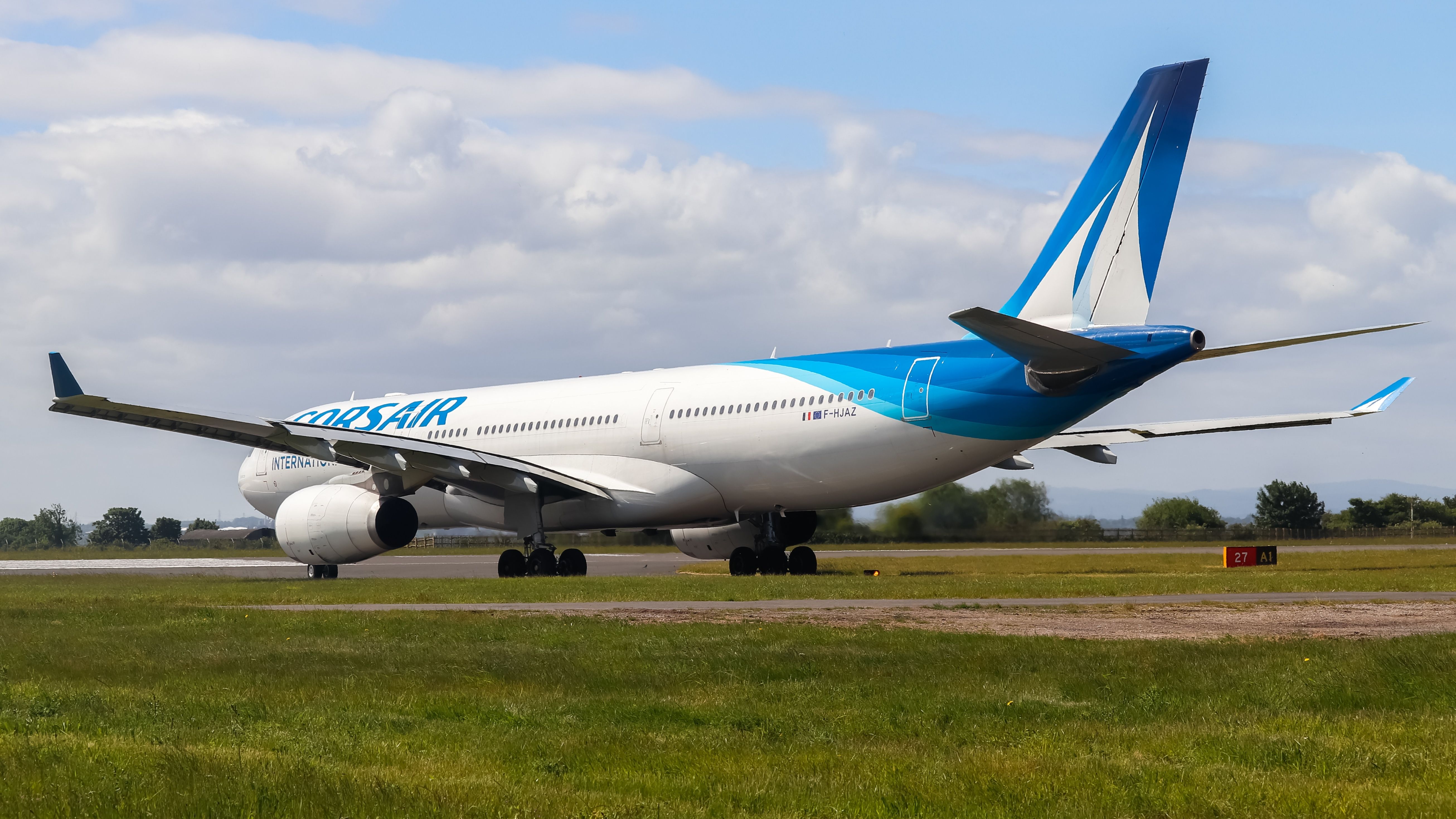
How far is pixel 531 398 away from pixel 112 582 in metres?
11.3

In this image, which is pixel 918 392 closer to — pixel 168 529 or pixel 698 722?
pixel 698 722

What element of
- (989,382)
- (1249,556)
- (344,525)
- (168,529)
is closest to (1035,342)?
(989,382)

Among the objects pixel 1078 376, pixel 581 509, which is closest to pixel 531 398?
pixel 581 509

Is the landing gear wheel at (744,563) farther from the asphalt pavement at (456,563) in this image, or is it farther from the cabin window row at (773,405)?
the cabin window row at (773,405)

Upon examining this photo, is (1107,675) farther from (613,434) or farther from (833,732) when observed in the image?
(613,434)

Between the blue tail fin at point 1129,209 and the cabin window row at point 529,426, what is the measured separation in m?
12.2

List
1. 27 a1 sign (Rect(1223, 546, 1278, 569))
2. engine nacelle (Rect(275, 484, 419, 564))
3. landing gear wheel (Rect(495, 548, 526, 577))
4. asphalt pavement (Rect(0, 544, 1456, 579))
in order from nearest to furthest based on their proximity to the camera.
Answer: engine nacelle (Rect(275, 484, 419, 564)), landing gear wheel (Rect(495, 548, 526, 577)), 27 a1 sign (Rect(1223, 546, 1278, 569)), asphalt pavement (Rect(0, 544, 1456, 579))

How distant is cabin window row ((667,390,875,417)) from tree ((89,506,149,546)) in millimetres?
82253

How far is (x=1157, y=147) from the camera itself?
2686 cm

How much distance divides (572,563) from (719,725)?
25501 mm

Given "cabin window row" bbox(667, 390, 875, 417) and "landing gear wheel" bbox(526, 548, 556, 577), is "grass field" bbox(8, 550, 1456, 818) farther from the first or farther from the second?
"landing gear wheel" bbox(526, 548, 556, 577)

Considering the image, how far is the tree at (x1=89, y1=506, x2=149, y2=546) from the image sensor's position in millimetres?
106812

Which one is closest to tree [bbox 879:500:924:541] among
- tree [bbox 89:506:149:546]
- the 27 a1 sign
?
the 27 a1 sign

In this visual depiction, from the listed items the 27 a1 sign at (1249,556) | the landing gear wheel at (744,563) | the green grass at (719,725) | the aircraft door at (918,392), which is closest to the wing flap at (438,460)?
the landing gear wheel at (744,563)
